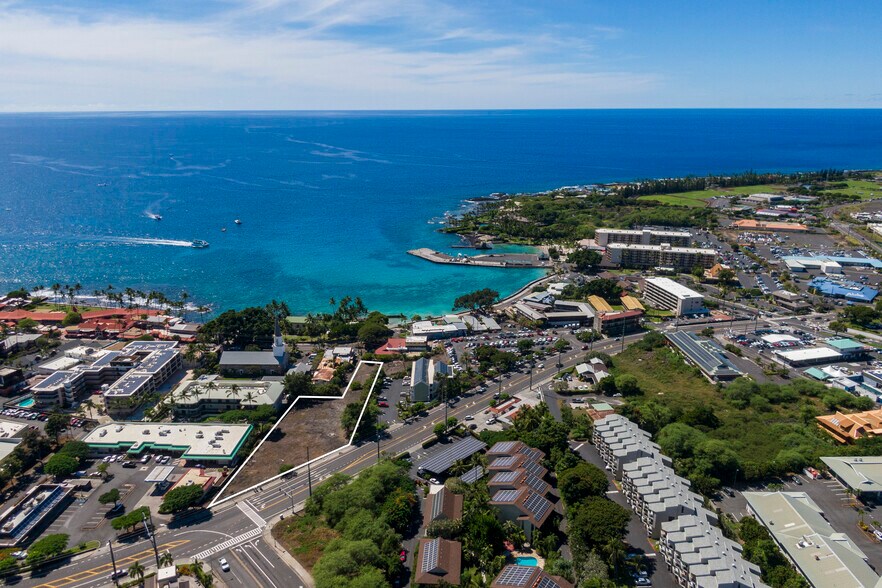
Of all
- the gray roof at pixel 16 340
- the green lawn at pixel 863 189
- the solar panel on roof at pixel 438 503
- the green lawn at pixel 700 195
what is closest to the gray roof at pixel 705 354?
the solar panel on roof at pixel 438 503

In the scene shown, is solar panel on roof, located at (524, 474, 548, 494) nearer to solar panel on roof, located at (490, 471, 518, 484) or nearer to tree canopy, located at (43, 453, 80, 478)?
solar panel on roof, located at (490, 471, 518, 484)

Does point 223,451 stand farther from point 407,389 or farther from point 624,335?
point 624,335

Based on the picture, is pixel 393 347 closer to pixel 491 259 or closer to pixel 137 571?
pixel 137 571

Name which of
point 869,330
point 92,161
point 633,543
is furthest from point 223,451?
point 92,161

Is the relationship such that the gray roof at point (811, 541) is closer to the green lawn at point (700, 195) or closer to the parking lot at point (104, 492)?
the parking lot at point (104, 492)

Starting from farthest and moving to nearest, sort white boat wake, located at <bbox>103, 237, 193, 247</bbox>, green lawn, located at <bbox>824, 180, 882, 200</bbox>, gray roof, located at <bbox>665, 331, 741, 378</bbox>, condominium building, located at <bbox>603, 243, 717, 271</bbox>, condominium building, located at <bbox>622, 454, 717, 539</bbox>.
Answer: green lawn, located at <bbox>824, 180, 882, 200</bbox>, white boat wake, located at <bbox>103, 237, 193, 247</bbox>, condominium building, located at <bbox>603, 243, 717, 271</bbox>, gray roof, located at <bbox>665, 331, 741, 378</bbox>, condominium building, located at <bbox>622, 454, 717, 539</bbox>

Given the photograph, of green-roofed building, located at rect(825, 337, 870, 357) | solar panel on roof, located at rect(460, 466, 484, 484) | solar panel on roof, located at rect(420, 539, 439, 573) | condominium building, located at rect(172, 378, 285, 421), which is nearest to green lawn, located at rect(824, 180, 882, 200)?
green-roofed building, located at rect(825, 337, 870, 357)
